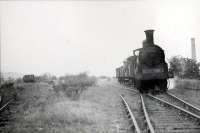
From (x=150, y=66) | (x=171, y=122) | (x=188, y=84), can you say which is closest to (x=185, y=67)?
(x=188, y=84)

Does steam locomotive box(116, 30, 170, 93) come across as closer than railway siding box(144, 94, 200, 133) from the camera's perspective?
No

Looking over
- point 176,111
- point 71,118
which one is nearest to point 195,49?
point 176,111

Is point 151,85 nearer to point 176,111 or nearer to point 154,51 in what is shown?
point 154,51

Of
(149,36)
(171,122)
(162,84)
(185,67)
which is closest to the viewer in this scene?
(171,122)

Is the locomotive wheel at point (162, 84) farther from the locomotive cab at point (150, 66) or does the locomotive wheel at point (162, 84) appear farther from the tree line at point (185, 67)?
the tree line at point (185, 67)

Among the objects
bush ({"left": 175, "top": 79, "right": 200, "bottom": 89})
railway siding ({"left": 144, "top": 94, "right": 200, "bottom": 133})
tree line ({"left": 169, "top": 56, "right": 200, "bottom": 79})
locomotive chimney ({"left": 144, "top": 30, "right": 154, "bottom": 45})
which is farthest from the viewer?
tree line ({"left": 169, "top": 56, "right": 200, "bottom": 79})

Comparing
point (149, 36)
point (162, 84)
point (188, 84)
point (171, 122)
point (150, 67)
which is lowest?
point (171, 122)

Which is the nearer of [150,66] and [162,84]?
[150,66]

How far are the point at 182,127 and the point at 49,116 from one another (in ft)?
14.9

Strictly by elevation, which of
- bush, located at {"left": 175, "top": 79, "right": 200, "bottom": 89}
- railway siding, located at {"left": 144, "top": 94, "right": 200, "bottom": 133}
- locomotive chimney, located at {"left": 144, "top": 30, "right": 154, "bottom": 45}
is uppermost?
locomotive chimney, located at {"left": 144, "top": 30, "right": 154, "bottom": 45}

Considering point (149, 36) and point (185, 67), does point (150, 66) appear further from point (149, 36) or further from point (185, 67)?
point (185, 67)

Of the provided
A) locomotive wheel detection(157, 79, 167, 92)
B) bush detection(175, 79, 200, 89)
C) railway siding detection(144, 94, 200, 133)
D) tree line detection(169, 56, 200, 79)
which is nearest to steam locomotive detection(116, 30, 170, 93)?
locomotive wheel detection(157, 79, 167, 92)

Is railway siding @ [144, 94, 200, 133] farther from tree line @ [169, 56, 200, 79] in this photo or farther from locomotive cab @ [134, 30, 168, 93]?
tree line @ [169, 56, 200, 79]

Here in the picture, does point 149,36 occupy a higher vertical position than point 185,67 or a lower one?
higher
